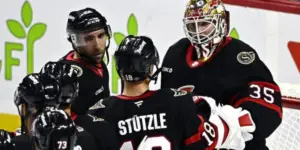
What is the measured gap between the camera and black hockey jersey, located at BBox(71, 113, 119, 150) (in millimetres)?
4422

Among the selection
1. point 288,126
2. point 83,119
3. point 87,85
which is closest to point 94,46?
point 87,85

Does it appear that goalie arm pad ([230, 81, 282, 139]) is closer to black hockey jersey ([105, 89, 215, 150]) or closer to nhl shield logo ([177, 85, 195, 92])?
nhl shield logo ([177, 85, 195, 92])

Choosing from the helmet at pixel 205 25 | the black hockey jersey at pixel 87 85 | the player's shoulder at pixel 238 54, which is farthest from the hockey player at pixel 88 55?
the player's shoulder at pixel 238 54

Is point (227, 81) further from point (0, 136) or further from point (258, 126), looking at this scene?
point (0, 136)

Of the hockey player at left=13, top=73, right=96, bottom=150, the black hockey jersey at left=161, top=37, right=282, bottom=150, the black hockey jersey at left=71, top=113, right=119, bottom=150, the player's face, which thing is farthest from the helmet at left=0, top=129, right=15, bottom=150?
the player's face

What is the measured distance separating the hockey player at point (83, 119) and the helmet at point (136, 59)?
210 mm

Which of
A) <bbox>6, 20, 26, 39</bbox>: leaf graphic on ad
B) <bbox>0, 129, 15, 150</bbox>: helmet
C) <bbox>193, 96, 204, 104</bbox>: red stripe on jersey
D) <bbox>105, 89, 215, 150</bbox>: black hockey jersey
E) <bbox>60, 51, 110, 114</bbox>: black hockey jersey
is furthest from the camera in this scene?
<bbox>6, 20, 26, 39</bbox>: leaf graphic on ad

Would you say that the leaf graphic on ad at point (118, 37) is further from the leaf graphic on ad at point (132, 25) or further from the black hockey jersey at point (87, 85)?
the black hockey jersey at point (87, 85)

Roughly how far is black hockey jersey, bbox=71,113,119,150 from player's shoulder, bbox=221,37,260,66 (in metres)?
0.91

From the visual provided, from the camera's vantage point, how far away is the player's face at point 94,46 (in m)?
5.49

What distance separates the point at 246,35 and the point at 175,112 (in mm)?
1900

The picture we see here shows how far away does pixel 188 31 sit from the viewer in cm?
528

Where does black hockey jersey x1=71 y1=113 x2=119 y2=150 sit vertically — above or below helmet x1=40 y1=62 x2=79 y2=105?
below

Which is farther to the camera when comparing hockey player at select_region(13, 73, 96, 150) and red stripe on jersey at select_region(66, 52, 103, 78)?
red stripe on jersey at select_region(66, 52, 103, 78)
